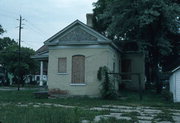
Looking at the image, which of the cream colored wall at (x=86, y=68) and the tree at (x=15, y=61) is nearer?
the cream colored wall at (x=86, y=68)

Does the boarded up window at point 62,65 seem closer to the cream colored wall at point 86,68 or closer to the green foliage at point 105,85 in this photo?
the cream colored wall at point 86,68

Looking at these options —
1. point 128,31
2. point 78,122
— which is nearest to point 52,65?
point 128,31

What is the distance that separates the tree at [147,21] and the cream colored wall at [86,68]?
3.47 metres

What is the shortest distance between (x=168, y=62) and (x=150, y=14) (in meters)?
8.60

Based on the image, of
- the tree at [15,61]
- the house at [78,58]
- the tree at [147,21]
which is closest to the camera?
the house at [78,58]

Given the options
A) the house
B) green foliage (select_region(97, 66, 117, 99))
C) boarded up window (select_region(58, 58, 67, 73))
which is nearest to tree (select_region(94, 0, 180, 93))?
the house

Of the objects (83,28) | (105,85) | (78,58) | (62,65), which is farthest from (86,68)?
(83,28)

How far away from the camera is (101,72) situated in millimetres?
17359

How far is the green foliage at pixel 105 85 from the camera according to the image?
1625 centimetres

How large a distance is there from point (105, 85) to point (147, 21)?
19.2 ft

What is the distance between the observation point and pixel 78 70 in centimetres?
1802

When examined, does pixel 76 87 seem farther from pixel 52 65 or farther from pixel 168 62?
pixel 168 62

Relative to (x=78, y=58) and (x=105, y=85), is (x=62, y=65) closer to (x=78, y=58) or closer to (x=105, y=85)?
(x=78, y=58)

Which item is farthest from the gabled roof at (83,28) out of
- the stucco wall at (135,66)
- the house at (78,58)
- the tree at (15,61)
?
the tree at (15,61)
